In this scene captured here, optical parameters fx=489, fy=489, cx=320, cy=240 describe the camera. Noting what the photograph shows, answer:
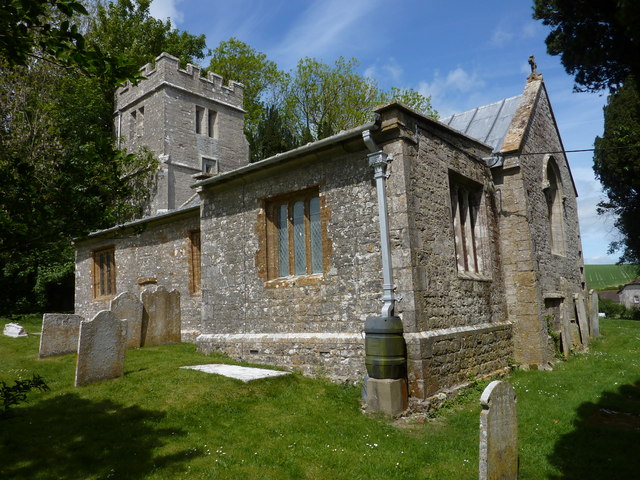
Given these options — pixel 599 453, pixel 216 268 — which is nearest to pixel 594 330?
pixel 599 453

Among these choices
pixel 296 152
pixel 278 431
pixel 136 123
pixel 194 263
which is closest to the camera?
pixel 278 431

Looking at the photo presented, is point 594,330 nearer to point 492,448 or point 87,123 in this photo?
point 492,448

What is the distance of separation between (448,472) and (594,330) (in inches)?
494

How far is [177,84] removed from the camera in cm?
2736

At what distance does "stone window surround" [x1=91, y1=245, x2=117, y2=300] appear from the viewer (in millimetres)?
17094

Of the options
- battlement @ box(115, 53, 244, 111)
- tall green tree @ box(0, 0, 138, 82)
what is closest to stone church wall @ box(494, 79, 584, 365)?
tall green tree @ box(0, 0, 138, 82)

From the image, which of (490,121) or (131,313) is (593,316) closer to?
(490,121)

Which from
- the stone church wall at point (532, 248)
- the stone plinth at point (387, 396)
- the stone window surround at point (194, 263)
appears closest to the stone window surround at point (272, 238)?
the stone plinth at point (387, 396)

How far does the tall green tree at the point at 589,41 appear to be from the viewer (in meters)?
11.9

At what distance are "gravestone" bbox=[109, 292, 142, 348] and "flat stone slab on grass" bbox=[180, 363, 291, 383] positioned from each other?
10.7 feet

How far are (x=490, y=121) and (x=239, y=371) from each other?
9.08m

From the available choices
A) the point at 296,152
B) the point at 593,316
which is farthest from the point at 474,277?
the point at 593,316

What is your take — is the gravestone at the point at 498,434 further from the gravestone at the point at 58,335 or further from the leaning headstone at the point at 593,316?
the leaning headstone at the point at 593,316

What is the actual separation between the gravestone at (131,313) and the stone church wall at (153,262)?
1703 millimetres
